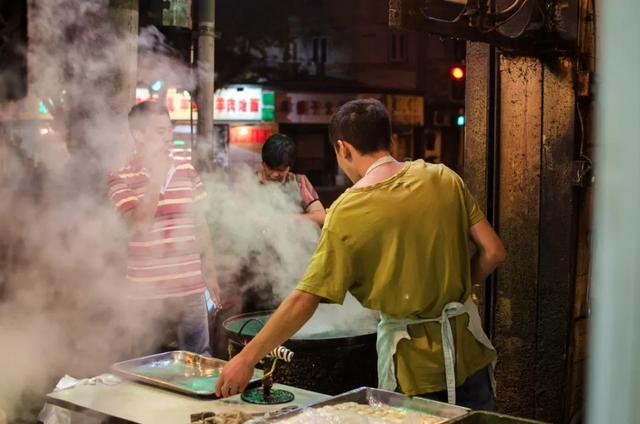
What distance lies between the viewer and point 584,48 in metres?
5.59

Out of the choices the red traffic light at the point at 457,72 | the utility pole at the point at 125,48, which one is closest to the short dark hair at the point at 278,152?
the utility pole at the point at 125,48

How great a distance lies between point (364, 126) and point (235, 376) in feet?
4.50

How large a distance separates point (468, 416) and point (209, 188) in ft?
19.6

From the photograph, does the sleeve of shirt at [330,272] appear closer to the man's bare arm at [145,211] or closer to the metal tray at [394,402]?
the metal tray at [394,402]

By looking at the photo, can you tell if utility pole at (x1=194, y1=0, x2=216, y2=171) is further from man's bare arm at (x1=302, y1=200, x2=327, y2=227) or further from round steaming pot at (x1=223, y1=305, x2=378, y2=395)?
round steaming pot at (x1=223, y1=305, x2=378, y2=395)

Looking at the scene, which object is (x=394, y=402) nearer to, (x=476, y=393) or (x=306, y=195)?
(x=476, y=393)

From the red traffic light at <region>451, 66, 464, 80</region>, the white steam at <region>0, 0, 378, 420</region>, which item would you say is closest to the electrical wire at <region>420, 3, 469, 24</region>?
the white steam at <region>0, 0, 378, 420</region>

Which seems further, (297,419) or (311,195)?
(311,195)

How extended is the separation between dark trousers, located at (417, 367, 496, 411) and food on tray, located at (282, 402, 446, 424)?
0.40m

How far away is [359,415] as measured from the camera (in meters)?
3.26

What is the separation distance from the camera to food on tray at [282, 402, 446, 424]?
3.18 m

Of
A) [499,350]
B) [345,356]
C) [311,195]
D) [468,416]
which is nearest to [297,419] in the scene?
[468,416]

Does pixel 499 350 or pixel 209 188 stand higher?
pixel 209 188

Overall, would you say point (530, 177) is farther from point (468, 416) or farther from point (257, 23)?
point (257, 23)
